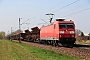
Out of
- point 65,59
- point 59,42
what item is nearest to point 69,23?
point 59,42

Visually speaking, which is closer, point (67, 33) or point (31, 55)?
point (31, 55)

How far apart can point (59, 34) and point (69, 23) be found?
210 centimetres

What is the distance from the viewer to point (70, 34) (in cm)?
3303

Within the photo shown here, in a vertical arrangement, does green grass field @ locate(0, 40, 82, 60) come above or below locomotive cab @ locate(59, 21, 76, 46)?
below

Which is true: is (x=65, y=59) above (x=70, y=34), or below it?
below

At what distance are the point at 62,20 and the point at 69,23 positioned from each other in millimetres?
2102

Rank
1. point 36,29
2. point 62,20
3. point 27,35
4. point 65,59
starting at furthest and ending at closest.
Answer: point 27,35 < point 36,29 < point 62,20 < point 65,59

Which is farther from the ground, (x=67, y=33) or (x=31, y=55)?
(x=67, y=33)

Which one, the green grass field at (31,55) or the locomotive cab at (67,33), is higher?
the locomotive cab at (67,33)

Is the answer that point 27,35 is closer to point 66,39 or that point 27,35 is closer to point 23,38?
point 23,38

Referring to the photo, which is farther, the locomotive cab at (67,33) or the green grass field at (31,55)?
the locomotive cab at (67,33)

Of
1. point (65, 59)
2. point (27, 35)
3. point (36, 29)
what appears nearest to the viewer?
point (65, 59)

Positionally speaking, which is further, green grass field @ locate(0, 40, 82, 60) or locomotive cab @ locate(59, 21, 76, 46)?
locomotive cab @ locate(59, 21, 76, 46)

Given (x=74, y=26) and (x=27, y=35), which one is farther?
(x=27, y=35)
